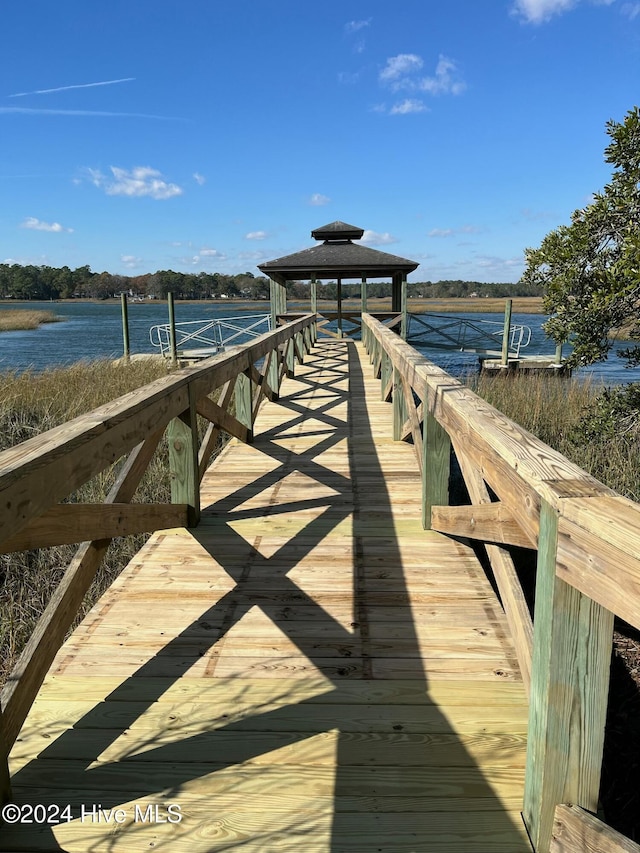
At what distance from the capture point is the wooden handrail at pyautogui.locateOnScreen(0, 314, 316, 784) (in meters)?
1.54

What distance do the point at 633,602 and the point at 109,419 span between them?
172 cm

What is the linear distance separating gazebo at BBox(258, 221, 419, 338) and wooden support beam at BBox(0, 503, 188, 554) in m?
13.2

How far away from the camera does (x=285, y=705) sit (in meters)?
1.97

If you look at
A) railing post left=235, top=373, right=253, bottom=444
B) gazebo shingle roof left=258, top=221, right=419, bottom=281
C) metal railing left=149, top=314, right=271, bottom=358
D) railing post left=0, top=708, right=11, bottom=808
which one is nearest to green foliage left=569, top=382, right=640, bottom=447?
railing post left=235, top=373, right=253, bottom=444

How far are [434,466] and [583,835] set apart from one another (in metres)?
2.30

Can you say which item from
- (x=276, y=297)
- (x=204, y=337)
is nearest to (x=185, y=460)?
(x=276, y=297)

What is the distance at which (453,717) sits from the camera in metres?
1.91

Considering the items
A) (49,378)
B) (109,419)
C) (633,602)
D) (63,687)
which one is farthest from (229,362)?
(49,378)

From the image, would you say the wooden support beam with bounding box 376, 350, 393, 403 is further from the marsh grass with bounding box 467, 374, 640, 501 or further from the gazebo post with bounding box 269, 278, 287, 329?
the gazebo post with bounding box 269, 278, 287, 329

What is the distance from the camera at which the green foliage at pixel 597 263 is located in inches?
173

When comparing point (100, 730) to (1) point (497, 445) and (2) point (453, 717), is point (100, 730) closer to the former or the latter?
(2) point (453, 717)

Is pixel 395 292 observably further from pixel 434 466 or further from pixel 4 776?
pixel 4 776

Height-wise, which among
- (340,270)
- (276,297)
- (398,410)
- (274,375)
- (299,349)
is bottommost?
(398,410)

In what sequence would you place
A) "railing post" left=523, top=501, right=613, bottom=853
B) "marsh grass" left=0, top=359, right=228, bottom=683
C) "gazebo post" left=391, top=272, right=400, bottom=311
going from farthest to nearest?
"gazebo post" left=391, top=272, right=400, bottom=311
"marsh grass" left=0, top=359, right=228, bottom=683
"railing post" left=523, top=501, right=613, bottom=853
